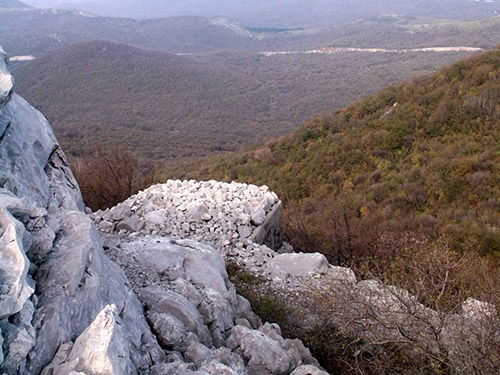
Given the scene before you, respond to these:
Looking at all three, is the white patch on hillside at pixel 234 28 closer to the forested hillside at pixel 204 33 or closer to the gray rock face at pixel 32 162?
the forested hillside at pixel 204 33

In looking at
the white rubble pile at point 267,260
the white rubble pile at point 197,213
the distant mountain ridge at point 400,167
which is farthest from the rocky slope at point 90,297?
the distant mountain ridge at point 400,167

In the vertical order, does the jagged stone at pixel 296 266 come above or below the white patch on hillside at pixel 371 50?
above

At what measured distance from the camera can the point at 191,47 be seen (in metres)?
130

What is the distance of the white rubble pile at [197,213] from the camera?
823 centimetres

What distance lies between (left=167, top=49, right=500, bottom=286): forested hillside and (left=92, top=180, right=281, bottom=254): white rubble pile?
1911 mm

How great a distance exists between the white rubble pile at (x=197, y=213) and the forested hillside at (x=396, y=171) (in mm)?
1911

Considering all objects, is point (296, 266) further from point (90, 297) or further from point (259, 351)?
point (90, 297)

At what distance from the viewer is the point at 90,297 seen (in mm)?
3428

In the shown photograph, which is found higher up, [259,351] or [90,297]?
[90,297]

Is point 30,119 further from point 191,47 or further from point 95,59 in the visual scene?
point 191,47

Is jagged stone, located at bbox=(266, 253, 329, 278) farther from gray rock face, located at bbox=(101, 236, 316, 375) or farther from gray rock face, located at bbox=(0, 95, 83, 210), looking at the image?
gray rock face, located at bbox=(0, 95, 83, 210)

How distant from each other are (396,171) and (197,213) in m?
10.0

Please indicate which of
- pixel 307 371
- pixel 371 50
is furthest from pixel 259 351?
pixel 371 50

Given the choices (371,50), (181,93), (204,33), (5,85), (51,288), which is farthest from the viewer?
(204,33)
